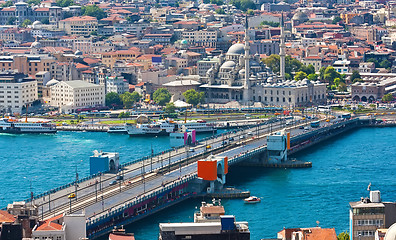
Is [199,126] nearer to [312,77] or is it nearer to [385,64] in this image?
[312,77]

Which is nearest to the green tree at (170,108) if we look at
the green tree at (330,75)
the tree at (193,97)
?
the tree at (193,97)

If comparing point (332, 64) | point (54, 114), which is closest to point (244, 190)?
point (54, 114)

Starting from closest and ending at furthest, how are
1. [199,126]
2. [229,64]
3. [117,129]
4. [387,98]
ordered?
[117,129]
[199,126]
[387,98]
[229,64]

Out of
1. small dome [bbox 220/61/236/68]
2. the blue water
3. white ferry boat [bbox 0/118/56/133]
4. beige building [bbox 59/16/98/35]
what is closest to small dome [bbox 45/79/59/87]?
white ferry boat [bbox 0/118/56/133]

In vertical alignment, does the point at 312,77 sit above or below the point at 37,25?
below

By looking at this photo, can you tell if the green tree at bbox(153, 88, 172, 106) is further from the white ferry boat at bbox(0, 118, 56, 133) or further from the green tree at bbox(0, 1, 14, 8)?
the green tree at bbox(0, 1, 14, 8)

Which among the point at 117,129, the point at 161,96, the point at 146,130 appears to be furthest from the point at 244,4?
the point at 146,130
